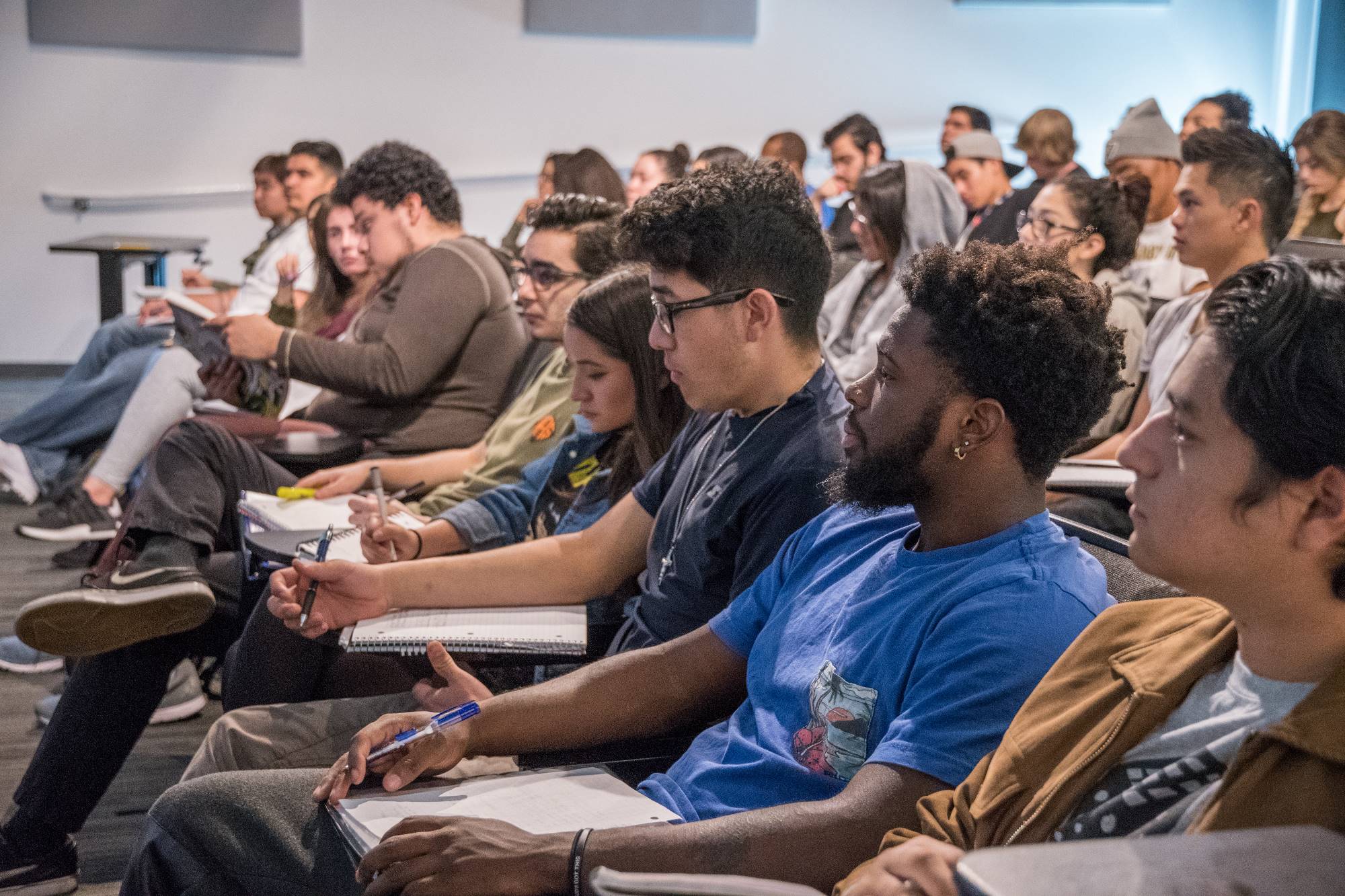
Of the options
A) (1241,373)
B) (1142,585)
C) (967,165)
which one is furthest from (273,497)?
(967,165)

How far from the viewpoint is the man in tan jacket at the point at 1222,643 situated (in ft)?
2.64

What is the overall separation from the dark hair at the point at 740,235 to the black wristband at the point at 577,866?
2.49ft

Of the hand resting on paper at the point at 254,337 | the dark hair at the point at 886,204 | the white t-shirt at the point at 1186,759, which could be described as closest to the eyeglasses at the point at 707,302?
the white t-shirt at the point at 1186,759

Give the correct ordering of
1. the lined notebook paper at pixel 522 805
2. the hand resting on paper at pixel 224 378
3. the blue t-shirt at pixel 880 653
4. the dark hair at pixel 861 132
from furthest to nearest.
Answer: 1. the dark hair at pixel 861 132
2. the hand resting on paper at pixel 224 378
3. the lined notebook paper at pixel 522 805
4. the blue t-shirt at pixel 880 653

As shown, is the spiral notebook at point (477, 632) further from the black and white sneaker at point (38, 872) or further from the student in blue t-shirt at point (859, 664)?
the black and white sneaker at point (38, 872)

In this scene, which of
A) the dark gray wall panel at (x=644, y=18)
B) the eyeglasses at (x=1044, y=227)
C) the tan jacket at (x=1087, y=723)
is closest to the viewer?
the tan jacket at (x=1087, y=723)

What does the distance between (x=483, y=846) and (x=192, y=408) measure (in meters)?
3.10

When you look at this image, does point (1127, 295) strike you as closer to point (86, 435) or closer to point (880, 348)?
point (880, 348)

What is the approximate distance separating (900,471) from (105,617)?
1352 mm

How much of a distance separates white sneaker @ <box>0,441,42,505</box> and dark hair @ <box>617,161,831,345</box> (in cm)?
357

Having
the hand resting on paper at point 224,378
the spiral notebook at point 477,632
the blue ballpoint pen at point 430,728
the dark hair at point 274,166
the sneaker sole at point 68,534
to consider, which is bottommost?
the sneaker sole at point 68,534

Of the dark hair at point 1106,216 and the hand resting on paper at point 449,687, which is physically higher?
the dark hair at point 1106,216

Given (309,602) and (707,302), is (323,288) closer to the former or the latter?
(309,602)

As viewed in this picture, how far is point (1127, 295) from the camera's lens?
3.06 metres
